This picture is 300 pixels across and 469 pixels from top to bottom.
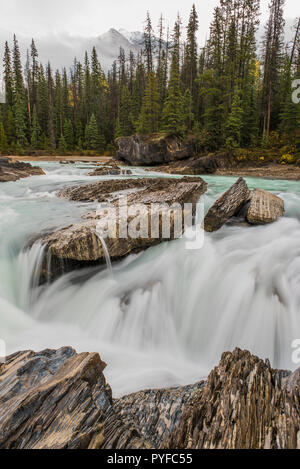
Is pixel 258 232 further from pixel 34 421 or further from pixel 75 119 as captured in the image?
pixel 75 119

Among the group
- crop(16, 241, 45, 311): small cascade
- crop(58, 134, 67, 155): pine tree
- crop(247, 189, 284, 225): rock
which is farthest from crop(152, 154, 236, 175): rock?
crop(58, 134, 67, 155): pine tree

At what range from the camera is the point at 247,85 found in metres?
25.2

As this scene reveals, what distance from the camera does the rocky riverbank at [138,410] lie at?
1824 millimetres

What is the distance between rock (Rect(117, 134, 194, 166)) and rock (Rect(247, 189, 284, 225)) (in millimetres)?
17645

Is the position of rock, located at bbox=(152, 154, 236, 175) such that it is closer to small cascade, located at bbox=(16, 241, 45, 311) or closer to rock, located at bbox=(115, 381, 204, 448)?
small cascade, located at bbox=(16, 241, 45, 311)

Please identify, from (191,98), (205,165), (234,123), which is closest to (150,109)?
(191,98)

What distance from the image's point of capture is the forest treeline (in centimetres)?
2378

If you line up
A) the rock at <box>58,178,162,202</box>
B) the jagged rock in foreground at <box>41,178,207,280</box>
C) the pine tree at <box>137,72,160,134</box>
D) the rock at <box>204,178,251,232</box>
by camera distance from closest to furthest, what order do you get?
the jagged rock in foreground at <box>41,178,207,280</box> → the rock at <box>204,178,251,232</box> → the rock at <box>58,178,162,202</box> → the pine tree at <box>137,72,160,134</box>

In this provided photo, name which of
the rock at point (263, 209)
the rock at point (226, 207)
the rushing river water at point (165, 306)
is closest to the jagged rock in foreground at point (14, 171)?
the rushing river water at point (165, 306)

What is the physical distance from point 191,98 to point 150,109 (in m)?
5.64

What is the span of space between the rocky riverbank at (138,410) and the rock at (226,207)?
439cm

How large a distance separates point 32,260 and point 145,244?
2510 mm
